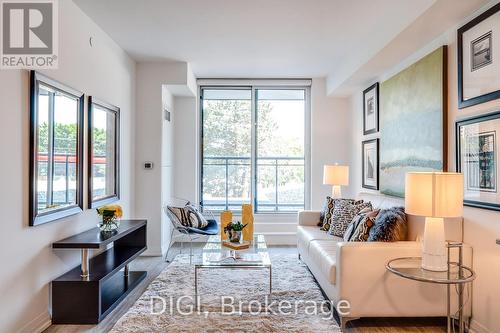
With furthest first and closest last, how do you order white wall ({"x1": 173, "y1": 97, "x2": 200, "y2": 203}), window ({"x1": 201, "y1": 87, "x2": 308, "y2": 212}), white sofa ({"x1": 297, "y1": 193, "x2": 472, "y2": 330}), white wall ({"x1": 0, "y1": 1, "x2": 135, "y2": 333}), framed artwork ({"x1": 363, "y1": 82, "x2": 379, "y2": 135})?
1. window ({"x1": 201, "y1": 87, "x2": 308, "y2": 212})
2. white wall ({"x1": 173, "y1": 97, "x2": 200, "y2": 203})
3. framed artwork ({"x1": 363, "y1": 82, "x2": 379, "y2": 135})
4. white sofa ({"x1": 297, "y1": 193, "x2": 472, "y2": 330})
5. white wall ({"x1": 0, "y1": 1, "x2": 135, "y2": 333})

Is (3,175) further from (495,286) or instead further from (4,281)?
(495,286)

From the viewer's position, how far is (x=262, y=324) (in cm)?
260

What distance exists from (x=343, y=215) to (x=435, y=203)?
1703 millimetres

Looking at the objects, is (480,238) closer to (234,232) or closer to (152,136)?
(234,232)

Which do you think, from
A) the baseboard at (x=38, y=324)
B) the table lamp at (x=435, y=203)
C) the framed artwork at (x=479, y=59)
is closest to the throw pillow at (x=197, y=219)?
the baseboard at (x=38, y=324)

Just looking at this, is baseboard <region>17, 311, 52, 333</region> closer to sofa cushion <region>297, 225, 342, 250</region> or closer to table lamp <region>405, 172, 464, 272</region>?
sofa cushion <region>297, 225, 342, 250</region>

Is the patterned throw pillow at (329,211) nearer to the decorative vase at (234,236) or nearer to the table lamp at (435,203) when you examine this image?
the decorative vase at (234,236)

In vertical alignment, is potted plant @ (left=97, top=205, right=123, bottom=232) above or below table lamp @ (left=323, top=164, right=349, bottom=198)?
below

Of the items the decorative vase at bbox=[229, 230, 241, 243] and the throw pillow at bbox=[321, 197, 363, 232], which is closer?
the decorative vase at bbox=[229, 230, 241, 243]

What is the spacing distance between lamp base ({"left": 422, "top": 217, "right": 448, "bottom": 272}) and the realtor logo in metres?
2.98

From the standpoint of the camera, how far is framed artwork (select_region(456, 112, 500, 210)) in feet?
7.36

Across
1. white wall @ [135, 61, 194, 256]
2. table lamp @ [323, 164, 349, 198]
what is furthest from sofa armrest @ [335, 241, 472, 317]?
white wall @ [135, 61, 194, 256]

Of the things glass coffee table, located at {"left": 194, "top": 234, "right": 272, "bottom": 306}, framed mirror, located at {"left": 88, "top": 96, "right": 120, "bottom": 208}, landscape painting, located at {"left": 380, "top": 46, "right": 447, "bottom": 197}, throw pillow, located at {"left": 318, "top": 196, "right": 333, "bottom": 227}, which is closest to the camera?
landscape painting, located at {"left": 380, "top": 46, "right": 447, "bottom": 197}

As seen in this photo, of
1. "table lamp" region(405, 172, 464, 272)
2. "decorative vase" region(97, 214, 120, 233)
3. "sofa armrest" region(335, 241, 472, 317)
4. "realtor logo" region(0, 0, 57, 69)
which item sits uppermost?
"realtor logo" region(0, 0, 57, 69)
